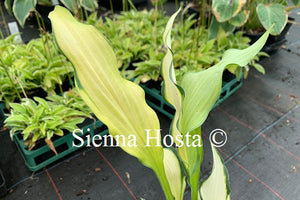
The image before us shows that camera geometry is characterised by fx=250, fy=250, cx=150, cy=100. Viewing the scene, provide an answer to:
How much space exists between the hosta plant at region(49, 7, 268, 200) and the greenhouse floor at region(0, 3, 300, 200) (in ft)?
1.67

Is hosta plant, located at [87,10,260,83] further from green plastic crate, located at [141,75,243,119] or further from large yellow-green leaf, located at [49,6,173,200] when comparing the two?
large yellow-green leaf, located at [49,6,173,200]

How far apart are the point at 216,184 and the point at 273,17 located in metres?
1.33

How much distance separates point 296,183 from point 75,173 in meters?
0.99

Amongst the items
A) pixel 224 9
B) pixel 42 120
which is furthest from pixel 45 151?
pixel 224 9

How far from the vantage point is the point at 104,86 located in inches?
19.1

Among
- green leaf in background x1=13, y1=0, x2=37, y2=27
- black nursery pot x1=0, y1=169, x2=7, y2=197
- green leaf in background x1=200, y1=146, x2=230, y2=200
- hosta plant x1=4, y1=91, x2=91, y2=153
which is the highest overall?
green leaf in background x1=13, y1=0, x2=37, y2=27

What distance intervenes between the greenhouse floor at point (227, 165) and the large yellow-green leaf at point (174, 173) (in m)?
0.36

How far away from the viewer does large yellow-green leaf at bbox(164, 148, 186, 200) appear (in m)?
0.71

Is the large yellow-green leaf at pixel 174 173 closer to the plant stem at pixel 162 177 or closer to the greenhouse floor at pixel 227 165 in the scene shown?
the plant stem at pixel 162 177

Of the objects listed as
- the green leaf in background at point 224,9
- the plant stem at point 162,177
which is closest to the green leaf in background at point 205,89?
the plant stem at point 162,177

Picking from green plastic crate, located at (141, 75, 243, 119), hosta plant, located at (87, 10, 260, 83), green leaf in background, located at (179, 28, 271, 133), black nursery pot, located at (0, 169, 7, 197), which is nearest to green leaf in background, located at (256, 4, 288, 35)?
hosta plant, located at (87, 10, 260, 83)

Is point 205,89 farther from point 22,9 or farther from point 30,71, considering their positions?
point 22,9

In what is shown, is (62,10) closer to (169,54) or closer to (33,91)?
(169,54)

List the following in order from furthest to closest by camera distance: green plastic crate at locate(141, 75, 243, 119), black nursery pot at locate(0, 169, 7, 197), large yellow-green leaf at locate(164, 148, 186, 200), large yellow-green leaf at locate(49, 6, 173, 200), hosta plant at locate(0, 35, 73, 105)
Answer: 1. green plastic crate at locate(141, 75, 243, 119)
2. hosta plant at locate(0, 35, 73, 105)
3. black nursery pot at locate(0, 169, 7, 197)
4. large yellow-green leaf at locate(164, 148, 186, 200)
5. large yellow-green leaf at locate(49, 6, 173, 200)
